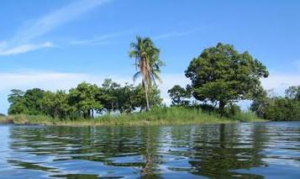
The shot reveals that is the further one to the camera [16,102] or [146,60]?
[16,102]

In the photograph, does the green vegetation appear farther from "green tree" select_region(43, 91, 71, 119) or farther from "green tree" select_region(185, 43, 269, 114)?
"green tree" select_region(43, 91, 71, 119)

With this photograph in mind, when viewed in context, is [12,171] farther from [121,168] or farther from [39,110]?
[39,110]

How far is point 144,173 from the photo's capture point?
7730mm

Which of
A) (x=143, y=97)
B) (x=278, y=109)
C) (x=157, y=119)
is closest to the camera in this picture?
(x=157, y=119)

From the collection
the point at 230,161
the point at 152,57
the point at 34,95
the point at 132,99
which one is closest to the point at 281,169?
the point at 230,161

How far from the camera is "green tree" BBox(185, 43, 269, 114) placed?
2415 inches

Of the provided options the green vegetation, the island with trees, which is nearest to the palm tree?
the island with trees

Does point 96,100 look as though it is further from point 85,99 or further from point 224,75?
point 224,75

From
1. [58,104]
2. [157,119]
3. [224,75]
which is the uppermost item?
[224,75]

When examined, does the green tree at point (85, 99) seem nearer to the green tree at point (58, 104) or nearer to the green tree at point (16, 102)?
the green tree at point (58, 104)

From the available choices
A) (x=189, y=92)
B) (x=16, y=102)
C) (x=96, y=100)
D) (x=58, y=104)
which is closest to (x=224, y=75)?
(x=189, y=92)

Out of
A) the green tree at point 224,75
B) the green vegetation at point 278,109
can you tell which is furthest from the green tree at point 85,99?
the green vegetation at point 278,109

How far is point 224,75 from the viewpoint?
205 ft

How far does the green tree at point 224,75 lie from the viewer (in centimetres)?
6134
